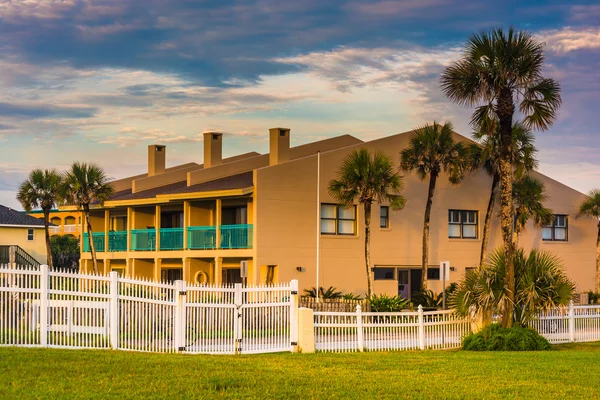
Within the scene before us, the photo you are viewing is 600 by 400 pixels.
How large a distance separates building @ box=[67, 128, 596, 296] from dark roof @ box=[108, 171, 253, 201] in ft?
0.44

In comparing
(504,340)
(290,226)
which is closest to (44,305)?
(504,340)

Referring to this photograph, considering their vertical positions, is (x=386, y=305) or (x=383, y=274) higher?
(x=383, y=274)

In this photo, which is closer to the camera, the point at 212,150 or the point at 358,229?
the point at 358,229

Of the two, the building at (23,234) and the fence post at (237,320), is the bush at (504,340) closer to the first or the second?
the fence post at (237,320)

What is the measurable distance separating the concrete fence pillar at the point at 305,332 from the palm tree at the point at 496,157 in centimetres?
2314

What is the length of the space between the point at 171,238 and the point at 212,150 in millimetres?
5820

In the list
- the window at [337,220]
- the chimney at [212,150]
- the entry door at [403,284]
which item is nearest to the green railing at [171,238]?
the chimney at [212,150]

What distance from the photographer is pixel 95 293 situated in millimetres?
21031

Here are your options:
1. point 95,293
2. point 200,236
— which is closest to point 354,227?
point 200,236

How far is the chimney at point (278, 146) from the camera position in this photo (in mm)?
45281

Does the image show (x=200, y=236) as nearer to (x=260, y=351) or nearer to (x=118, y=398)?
(x=260, y=351)

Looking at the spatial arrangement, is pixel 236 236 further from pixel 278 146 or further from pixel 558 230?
pixel 558 230

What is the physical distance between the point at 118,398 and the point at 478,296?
15627mm

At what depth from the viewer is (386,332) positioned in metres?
26.9
